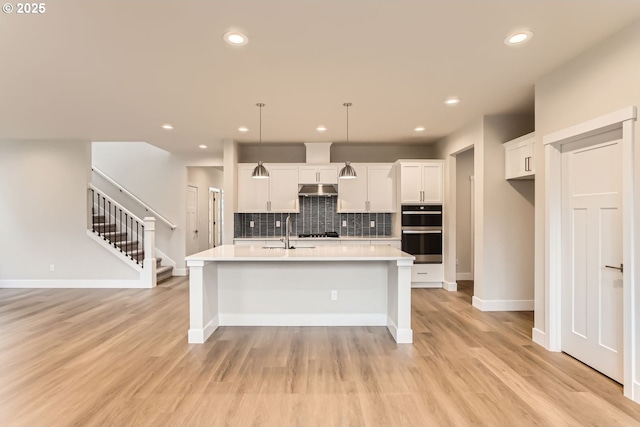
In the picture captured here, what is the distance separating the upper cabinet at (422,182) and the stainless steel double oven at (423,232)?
147 mm

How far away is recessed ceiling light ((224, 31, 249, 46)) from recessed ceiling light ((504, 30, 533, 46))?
2.07 meters

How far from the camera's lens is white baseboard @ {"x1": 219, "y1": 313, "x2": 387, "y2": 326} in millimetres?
3859

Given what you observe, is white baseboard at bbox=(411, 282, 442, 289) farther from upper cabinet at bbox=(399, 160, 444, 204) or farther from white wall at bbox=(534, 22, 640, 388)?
white wall at bbox=(534, 22, 640, 388)

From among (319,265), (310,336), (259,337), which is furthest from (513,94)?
(259,337)

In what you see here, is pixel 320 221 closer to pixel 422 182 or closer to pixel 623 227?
pixel 422 182

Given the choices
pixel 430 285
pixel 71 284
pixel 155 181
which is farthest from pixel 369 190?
pixel 71 284

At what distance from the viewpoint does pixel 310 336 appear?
11.5ft

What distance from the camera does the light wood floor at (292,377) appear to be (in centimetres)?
212

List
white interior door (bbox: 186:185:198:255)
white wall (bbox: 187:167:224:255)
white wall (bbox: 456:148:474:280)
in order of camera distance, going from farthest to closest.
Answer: white wall (bbox: 187:167:224:255)
white interior door (bbox: 186:185:198:255)
white wall (bbox: 456:148:474:280)

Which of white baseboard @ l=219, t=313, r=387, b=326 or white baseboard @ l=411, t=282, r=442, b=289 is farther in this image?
white baseboard @ l=411, t=282, r=442, b=289

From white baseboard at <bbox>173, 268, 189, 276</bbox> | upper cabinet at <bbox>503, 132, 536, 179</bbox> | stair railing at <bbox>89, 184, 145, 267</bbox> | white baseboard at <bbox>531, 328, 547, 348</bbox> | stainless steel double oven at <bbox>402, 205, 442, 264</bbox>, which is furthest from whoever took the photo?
white baseboard at <bbox>173, 268, 189, 276</bbox>

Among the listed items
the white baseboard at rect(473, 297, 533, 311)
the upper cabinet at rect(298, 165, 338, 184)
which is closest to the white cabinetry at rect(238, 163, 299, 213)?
the upper cabinet at rect(298, 165, 338, 184)

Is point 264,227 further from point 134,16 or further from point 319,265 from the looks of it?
point 134,16

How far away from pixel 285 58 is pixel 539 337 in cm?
376
